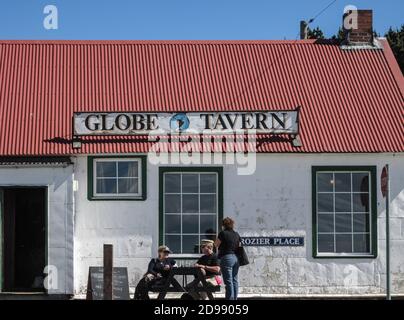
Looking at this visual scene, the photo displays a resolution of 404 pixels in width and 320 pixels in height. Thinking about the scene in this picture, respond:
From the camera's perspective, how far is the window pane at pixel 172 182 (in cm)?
1912

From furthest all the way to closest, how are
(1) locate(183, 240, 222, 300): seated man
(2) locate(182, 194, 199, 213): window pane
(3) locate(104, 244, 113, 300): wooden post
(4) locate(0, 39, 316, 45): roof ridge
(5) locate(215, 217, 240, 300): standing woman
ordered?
(4) locate(0, 39, 316, 45): roof ridge < (2) locate(182, 194, 199, 213): window pane < (1) locate(183, 240, 222, 300): seated man < (5) locate(215, 217, 240, 300): standing woman < (3) locate(104, 244, 113, 300): wooden post

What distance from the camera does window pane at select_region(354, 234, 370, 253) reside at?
19.3 metres

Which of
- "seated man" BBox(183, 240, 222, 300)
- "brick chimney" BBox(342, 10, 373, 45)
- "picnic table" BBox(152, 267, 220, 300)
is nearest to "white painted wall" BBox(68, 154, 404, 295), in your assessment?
"seated man" BBox(183, 240, 222, 300)

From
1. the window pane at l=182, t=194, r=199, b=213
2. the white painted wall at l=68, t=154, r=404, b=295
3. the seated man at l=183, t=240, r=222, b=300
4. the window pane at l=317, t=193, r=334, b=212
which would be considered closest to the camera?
the seated man at l=183, t=240, r=222, b=300

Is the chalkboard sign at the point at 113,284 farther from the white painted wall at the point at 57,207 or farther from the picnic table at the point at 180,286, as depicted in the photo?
the white painted wall at the point at 57,207

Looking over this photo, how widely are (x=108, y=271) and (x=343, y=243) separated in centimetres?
595

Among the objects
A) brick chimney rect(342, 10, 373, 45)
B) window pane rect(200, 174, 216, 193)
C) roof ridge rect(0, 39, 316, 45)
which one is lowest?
window pane rect(200, 174, 216, 193)

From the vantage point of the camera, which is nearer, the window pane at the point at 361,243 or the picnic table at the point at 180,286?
the picnic table at the point at 180,286

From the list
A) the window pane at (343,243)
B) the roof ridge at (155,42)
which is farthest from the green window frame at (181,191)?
the roof ridge at (155,42)

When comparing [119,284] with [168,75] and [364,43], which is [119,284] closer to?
[168,75]

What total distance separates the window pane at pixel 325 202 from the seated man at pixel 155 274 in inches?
136

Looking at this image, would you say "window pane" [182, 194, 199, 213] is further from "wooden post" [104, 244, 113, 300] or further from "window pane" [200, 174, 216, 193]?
"wooden post" [104, 244, 113, 300]

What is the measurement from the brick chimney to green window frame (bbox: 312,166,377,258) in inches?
160

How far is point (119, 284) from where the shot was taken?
1605cm
